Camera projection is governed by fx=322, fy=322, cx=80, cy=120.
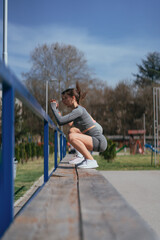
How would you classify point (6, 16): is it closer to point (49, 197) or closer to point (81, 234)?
point (49, 197)

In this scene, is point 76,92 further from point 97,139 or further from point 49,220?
point 49,220

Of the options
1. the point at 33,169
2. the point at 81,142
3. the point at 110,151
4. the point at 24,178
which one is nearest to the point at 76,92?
the point at 81,142

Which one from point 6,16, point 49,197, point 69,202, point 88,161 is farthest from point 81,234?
point 6,16

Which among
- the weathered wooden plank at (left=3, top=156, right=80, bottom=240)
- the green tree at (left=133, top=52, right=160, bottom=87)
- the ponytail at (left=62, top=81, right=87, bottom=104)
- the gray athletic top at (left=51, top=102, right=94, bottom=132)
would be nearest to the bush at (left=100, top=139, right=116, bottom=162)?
the ponytail at (left=62, top=81, right=87, bottom=104)

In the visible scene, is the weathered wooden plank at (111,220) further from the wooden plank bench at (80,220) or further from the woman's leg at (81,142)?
the woman's leg at (81,142)

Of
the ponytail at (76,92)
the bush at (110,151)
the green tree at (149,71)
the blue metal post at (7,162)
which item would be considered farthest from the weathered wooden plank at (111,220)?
the green tree at (149,71)

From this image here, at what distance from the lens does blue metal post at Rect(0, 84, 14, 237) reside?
151 cm

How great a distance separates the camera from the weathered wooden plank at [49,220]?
98 cm

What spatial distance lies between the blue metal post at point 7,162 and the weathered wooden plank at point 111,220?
1.18 ft

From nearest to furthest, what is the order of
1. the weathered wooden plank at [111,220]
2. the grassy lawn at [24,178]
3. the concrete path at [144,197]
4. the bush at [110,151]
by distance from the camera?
the weathered wooden plank at [111,220]
the concrete path at [144,197]
the grassy lawn at [24,178]
the bush at [110,151]

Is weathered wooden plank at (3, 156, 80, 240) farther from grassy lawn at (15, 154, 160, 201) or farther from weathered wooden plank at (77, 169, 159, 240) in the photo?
grassy lawn at (15, 154, 160, 201)

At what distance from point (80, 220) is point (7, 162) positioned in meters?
0.53

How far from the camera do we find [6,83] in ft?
4.83

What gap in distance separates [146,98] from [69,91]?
42310 mm
